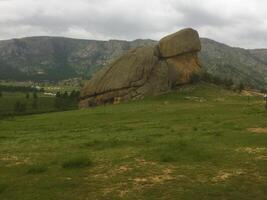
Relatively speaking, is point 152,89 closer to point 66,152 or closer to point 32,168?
point 66,152

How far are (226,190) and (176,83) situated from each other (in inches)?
3098

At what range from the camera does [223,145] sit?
28.7 meters

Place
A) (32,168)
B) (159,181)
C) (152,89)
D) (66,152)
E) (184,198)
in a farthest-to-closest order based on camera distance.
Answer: (152,89) → (66,152) → (32,168) → (159,181) → (184,198)

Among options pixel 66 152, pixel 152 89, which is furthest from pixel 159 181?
pixel 152 89

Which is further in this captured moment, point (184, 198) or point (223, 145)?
point (223, 145)

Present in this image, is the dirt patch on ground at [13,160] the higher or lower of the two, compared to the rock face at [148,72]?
lower

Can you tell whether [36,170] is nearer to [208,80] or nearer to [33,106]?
[208,80]

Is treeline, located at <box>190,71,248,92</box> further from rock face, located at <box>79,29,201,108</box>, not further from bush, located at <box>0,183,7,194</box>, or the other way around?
bush, located at <box>0,183,7,194</box>

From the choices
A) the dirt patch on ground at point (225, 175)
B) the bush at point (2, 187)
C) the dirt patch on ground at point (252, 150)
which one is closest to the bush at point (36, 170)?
the bush at point (2, 187)

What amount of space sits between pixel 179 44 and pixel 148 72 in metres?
9.28

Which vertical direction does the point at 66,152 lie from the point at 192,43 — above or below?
below

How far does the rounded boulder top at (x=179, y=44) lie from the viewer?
9719 centimetres

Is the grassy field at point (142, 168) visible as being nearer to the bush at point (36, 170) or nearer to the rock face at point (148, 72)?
the bush at point (36, 170)

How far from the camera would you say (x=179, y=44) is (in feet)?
319
